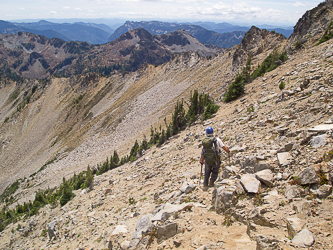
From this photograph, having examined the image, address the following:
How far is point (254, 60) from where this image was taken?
42.5 m

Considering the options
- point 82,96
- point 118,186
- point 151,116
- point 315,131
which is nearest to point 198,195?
point 315,131

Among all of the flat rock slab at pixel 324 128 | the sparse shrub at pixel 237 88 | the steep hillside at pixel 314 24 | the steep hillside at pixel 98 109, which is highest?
the steep hillside at pixel 314 24

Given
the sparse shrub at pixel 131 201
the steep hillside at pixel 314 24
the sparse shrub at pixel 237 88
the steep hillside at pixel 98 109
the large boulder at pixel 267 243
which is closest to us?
the large boulder at pixel 267 243

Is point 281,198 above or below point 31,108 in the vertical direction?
above

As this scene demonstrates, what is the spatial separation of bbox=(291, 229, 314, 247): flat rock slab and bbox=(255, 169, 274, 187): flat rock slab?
2433mm

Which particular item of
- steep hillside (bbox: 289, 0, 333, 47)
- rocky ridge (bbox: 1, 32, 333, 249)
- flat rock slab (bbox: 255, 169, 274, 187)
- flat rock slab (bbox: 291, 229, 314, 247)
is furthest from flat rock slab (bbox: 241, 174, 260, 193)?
steep hillside (bbox: 289, 0, 333, 47)

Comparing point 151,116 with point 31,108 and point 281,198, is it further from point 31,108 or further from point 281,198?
point 31,108

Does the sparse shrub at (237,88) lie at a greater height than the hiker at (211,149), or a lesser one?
greater

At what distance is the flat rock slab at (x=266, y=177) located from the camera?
7.11 m

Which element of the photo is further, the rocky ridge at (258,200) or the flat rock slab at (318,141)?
the flat rock slab at (318,141)

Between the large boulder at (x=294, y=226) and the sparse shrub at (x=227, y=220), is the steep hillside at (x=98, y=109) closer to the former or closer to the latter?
the sparse shrub at (x=227, y=220)

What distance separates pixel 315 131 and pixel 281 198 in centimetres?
342

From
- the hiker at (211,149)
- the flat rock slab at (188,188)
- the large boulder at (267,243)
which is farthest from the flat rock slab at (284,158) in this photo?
the flat rock slab at (188,188)

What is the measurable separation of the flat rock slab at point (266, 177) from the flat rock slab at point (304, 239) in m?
2.43
